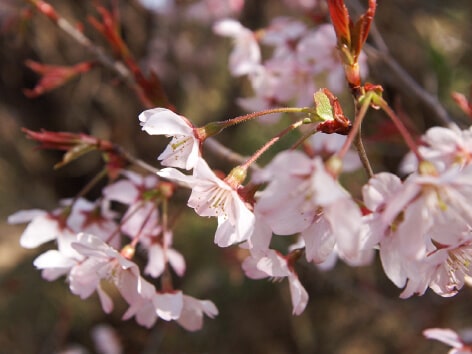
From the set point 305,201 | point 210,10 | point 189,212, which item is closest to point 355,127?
point 305,201

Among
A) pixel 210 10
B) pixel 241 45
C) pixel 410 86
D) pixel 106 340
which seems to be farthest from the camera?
pixel 210 10

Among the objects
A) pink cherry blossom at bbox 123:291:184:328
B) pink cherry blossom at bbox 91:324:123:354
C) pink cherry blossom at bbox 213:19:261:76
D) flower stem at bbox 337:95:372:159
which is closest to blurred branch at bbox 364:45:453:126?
pink cherry blossom at bbox 213:19:261:76

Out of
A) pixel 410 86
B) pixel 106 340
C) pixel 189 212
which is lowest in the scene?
pixel 106 340

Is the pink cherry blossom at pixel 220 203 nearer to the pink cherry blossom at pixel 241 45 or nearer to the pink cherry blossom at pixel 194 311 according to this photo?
the pink cherry blossom at pixel 194 311

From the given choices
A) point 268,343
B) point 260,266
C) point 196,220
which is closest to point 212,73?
point 196,220

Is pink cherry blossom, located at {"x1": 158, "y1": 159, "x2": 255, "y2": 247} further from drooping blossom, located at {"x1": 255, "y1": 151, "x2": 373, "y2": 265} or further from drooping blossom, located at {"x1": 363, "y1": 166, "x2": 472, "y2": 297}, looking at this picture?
drooping blossom, located at {"x1": 363, "y1": 166, "x2": 472, "y2": 297}

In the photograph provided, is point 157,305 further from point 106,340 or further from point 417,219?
point 106,340
